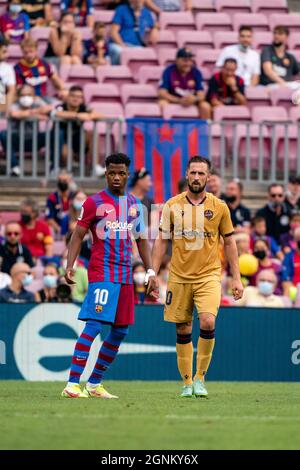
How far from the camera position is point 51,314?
16812 mm

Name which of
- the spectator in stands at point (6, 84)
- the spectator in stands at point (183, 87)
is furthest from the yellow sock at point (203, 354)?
the spectator in stands at point (183, 87)

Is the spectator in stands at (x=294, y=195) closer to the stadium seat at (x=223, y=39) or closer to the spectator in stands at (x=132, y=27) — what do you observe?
the stadium seat at (x=223, y=39)

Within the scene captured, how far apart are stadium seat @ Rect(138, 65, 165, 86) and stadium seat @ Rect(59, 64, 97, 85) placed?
759 mm

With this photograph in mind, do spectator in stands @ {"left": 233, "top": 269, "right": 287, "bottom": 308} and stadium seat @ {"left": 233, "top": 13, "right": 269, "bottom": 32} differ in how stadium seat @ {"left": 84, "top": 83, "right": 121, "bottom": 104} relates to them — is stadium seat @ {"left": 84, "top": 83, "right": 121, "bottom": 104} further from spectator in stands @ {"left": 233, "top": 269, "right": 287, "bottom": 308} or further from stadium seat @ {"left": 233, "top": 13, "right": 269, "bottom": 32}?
spectator in stands @ {"left": 233, "top": 269, "right": 287, "bottom": 308}

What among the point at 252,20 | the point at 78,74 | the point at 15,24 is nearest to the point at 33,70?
the point at 78,74

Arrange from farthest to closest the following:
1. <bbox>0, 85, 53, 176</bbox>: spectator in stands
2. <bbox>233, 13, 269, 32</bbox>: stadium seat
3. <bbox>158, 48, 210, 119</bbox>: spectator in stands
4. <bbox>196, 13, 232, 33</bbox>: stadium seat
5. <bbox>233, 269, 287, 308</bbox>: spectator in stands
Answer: <bbox>233, 13, 269, 32</bbox>: stadium seat, <bbox>196, 13, 232, 33</bbox>: stadium seat, <bbox>158, 48, 210, 119</bbox>: spectator in stands, <bbox>0, 85, 53, 176</bbox>: spectator in stands, <bbox>233, 269, 287, 308</bbox>: spectator in stands

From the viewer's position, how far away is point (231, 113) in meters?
21.9

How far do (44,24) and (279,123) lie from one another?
465 cm

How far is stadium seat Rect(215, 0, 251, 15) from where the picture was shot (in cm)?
2488

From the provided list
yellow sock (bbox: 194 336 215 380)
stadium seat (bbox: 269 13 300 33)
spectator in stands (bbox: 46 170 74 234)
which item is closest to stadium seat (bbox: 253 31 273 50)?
stadium seat (bbox: 269 13 300 33)

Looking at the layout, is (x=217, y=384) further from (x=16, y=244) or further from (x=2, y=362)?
(x=16, y=244)

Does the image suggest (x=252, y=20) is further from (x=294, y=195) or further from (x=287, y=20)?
(x=294, y=195)

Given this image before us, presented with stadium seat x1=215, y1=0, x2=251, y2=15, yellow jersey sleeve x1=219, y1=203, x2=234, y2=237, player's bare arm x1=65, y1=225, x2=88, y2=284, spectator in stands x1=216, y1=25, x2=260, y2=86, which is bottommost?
player's bare arm x1=65, y1=225, x2=88, y2=284

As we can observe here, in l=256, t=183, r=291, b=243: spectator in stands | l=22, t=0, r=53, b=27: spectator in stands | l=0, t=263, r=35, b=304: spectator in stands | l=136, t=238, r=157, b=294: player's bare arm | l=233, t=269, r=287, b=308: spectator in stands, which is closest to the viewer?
l=136, t=238, r=157, b=294: player's bare arm
